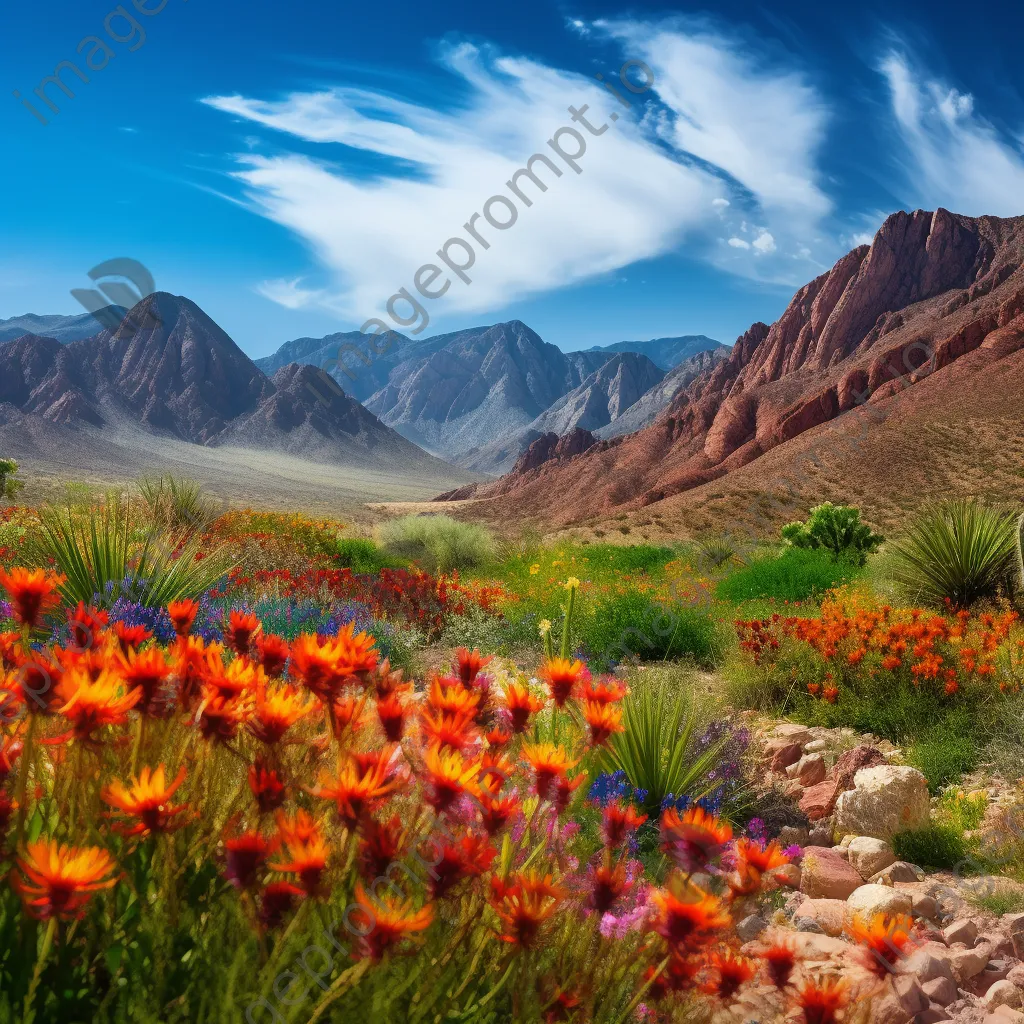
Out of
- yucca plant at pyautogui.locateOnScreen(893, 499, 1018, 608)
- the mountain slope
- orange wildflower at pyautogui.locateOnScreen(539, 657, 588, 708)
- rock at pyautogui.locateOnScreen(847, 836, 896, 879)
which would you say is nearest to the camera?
orange wildflower at pyautogui.locateOnScreen(539, 657, 588, 708)

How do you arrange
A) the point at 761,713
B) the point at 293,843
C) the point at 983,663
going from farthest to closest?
the point at 761,713
the point at 983,663
the point at 293,843

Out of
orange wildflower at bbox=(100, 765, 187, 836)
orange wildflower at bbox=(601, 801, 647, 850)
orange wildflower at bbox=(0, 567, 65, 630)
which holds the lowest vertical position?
orange wildflower at bbox=(601, 801, 647, 850)

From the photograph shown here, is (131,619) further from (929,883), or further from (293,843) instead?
(929,883)

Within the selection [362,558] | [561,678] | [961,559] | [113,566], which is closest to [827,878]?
[561,678]

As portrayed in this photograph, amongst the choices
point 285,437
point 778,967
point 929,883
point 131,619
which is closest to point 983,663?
point 929,883

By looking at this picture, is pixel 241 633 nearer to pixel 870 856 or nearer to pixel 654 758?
pixel 654 758

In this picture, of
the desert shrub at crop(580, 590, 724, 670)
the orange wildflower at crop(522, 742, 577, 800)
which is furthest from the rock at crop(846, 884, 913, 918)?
the desert shrub at crop(580, 590, 724, 670)

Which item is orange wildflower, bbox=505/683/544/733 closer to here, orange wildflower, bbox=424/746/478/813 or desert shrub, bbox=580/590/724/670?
orange wildflower, bbox=424/746/478/813
